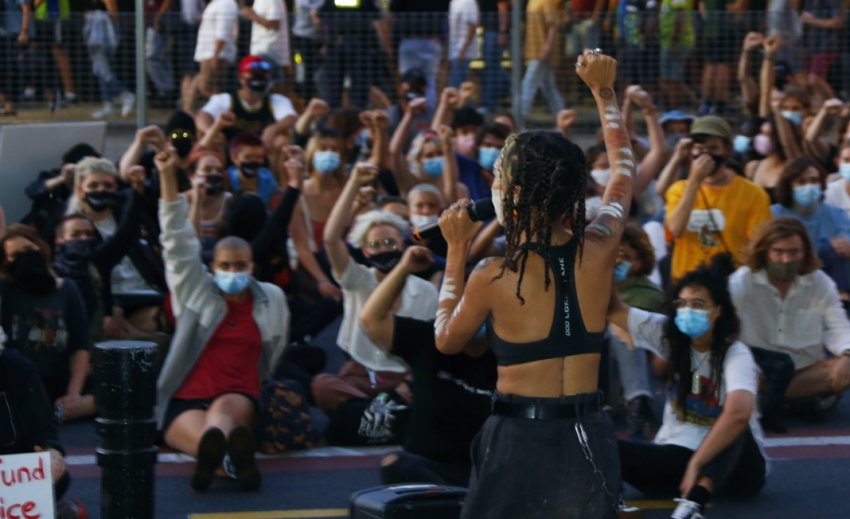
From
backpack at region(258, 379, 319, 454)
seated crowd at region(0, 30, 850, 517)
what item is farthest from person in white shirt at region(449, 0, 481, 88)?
backpack at region(258, 379, 319, 454)

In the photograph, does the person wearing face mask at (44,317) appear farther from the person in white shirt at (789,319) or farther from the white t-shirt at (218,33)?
the white t-shirt at (218,33)

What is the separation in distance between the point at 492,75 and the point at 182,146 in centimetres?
328

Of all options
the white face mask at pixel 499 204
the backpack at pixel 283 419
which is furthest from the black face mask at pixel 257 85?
the white face mask at pixel 499 204

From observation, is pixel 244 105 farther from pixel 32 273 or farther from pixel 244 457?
pixel 244 457

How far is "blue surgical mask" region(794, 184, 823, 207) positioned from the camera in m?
9.82

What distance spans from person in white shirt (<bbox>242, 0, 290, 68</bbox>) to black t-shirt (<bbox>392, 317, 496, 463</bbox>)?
22.6 feet

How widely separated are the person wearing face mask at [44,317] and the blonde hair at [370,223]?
5.15 feet

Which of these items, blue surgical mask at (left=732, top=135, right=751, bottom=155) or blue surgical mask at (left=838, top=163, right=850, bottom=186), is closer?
blue surgical mask at (left=838, top=163, right=850, bottom=186)

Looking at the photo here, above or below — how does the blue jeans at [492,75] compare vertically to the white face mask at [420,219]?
above

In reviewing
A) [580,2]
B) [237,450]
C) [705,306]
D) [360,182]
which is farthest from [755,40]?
[237,450]

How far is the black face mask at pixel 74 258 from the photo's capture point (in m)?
8.85

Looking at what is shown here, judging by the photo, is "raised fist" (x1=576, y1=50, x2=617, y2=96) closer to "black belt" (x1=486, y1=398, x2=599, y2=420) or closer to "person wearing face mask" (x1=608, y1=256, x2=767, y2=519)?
"black belt" (x1=486, y1=398, x2=599, y2=420)

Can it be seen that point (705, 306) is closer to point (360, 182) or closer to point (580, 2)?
point (360, 182)

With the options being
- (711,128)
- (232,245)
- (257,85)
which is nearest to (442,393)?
(232,245)
